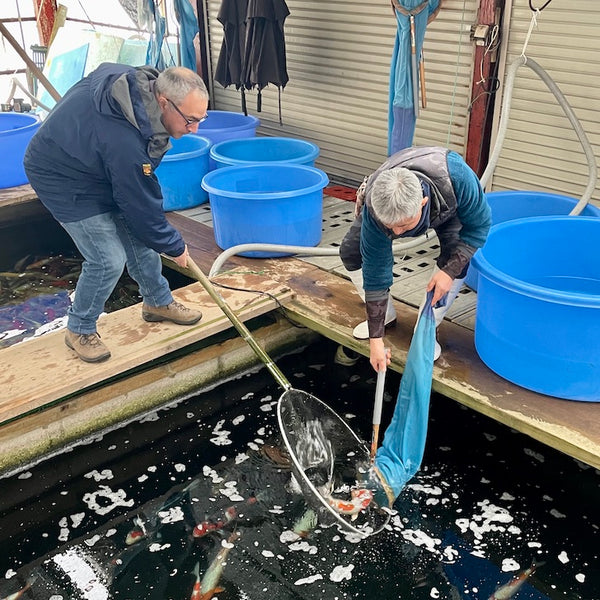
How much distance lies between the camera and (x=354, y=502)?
9.56ft

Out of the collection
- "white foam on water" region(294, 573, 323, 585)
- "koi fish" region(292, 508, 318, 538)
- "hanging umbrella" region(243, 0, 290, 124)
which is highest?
"hanging umbrella" region(243, 0, 290, 124)

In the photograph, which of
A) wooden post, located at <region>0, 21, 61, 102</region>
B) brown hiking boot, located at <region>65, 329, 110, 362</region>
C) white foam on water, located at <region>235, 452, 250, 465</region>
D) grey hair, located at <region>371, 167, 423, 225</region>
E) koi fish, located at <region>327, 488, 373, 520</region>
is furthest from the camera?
wooden post, located at <region>0, 21, 61, 102</region>

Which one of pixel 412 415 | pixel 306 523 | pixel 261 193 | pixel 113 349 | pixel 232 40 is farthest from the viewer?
pixel 232 40

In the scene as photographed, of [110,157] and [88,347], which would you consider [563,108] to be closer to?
[110,157]

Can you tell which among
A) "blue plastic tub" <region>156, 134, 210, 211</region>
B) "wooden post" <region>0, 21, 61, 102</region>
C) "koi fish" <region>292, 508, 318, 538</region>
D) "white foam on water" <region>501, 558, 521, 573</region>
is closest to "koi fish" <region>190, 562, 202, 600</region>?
"koi fish" <region>292, 508, 318, 538</region>

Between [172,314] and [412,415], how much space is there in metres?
1.49

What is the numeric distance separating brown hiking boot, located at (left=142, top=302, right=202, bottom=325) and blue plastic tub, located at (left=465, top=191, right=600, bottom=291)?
164 centimetres

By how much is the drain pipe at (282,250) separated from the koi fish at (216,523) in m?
1.52

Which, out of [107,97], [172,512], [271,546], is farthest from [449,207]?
[172,512]

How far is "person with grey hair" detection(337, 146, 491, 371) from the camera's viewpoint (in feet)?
7.10

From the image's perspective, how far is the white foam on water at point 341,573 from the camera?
104 inches

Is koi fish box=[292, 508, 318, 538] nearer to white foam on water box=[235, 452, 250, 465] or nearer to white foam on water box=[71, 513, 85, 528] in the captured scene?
white foam on water box=[235, 452, 250, 465]

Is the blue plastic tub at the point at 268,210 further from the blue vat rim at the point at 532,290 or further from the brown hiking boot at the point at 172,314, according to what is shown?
the blue vat rim at the point at 532,290

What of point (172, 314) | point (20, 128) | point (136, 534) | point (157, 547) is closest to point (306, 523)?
point (157, 547)
